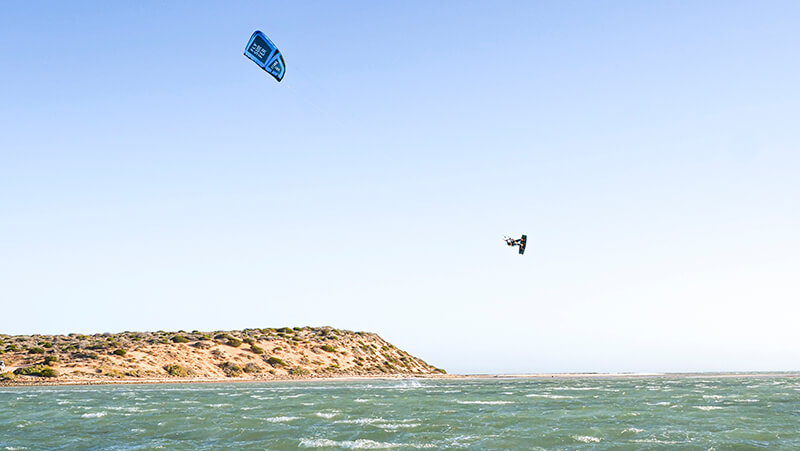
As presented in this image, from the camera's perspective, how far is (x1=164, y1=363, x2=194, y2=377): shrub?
71.8 m

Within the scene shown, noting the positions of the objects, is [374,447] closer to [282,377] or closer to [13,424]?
[13,424]

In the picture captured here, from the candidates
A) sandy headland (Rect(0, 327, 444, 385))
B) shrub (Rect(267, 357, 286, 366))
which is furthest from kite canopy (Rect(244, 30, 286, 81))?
shrub (Rect(267, 357, 286, 366))

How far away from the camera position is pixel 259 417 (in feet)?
94.0

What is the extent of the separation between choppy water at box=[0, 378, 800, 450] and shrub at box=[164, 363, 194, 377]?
32255 millimetres

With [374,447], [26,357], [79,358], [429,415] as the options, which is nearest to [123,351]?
[79,358]

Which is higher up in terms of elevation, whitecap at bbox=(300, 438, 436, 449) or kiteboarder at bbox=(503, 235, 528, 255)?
kiteboarder at bbox=(503, 235, 528, 255)

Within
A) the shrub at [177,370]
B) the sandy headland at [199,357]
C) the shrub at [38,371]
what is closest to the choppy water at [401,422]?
the shrub at [38,371]

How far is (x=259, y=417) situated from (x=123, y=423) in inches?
231

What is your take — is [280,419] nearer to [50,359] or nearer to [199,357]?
[50,359]

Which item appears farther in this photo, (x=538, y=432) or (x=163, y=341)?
(x=163, y=341)

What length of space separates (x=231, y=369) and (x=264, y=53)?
177 feet

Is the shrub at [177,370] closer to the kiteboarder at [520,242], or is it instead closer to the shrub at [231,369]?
the shrub at [231,369]

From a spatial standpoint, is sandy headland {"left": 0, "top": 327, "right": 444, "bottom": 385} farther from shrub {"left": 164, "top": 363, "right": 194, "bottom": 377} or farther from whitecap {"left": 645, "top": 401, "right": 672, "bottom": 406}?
whitecap {"left": 645, "top": 401, "right": 672, "bottom": 406}

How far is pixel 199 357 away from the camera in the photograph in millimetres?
81188
